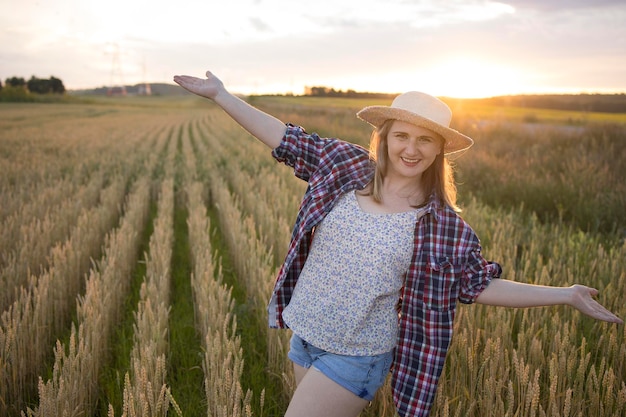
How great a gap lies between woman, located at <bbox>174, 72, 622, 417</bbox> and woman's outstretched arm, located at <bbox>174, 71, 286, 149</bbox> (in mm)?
348

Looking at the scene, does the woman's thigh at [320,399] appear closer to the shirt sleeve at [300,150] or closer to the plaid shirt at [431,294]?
the plaid shirt at [431,294]

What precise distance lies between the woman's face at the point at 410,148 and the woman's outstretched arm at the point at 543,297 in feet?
1.91

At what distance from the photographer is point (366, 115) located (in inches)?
96.7

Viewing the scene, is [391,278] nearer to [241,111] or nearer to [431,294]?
[431,294]

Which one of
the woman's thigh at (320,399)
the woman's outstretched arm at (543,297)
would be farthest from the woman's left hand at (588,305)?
the woman's thigh at (320,399)

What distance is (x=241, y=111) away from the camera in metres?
2.53

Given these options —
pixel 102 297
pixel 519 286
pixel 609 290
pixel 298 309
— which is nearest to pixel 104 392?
pixel 102 297

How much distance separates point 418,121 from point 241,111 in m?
0.89

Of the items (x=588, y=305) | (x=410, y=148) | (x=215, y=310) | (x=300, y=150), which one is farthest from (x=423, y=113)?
(x=215, y=310)

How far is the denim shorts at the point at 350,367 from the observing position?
2062 mm

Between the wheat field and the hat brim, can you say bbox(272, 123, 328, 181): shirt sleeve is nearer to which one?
the hat brim

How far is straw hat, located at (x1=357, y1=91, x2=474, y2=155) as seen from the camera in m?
2.16

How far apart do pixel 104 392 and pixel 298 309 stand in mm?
1428

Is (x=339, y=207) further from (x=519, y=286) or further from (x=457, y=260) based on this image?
(x=519, y=286)
